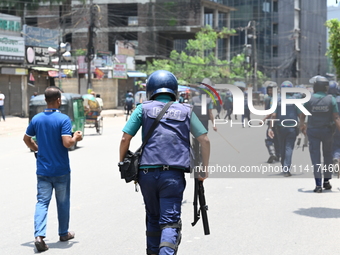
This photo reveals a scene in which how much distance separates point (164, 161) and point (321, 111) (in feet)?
18.5

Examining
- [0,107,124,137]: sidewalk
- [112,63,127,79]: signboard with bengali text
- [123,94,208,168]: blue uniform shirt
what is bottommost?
[0,107,124,137]: sidewalk

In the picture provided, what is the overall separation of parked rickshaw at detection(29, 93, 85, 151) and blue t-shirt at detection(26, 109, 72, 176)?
10.7 m

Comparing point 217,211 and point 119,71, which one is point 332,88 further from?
point 119,71

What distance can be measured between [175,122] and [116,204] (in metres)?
4.34

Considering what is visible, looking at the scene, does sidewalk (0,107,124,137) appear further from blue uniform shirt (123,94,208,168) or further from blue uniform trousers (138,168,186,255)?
blue uniform trousers (138,168,186,255)

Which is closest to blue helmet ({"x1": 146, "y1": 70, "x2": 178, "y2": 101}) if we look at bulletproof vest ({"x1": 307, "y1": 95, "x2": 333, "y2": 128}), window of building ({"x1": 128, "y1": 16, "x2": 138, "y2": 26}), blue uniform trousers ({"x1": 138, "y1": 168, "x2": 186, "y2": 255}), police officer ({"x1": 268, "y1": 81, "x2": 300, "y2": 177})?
blue uniform trousers ({"x1": 138, "y1": 168, "x2": 186, "y2": 255})

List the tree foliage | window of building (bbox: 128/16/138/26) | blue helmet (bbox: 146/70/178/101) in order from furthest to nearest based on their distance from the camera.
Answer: window of building (bbox: 128/16/138/26), the tree foliage, blue helmet (bbox: 146/70/178/101)

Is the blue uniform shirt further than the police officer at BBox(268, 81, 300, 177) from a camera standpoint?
No

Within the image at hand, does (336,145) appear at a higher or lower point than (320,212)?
higher

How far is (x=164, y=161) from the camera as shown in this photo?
4676 mm

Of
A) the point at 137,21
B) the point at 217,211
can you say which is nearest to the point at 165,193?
the point at 217,211

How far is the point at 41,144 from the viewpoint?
6.35 m

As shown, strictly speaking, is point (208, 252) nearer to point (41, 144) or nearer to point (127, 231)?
point (127, 231)

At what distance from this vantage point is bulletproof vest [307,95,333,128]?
9672 millimetres
